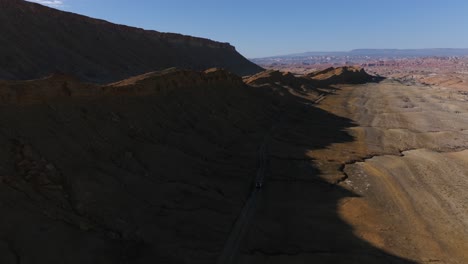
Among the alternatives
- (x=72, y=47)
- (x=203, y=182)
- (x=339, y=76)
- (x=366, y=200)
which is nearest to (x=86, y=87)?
(x=203, y=182)

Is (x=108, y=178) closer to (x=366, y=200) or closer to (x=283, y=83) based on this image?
(x=366, y=200)

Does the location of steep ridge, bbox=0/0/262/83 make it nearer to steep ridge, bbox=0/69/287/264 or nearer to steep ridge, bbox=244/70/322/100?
steep ridge, bbox=244/70/322/100

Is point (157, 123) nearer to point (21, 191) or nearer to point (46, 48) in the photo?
point (21, 191)

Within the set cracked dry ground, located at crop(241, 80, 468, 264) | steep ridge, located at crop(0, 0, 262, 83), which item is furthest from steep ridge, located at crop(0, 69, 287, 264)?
steep ridge, located at crop(0, 0, 262, 83)

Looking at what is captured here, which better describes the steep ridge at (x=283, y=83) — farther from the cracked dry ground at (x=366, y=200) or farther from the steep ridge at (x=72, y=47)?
the cracked dry ground at (x=366, y=200)

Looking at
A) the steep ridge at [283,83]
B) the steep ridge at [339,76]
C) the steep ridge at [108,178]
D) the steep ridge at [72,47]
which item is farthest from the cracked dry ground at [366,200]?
the steep ridge at [339,76]

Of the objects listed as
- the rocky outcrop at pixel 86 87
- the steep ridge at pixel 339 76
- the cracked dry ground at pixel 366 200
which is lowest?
the steep ridge at pixel 339 76

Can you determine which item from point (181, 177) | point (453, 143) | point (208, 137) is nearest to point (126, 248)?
point (181, 177)
